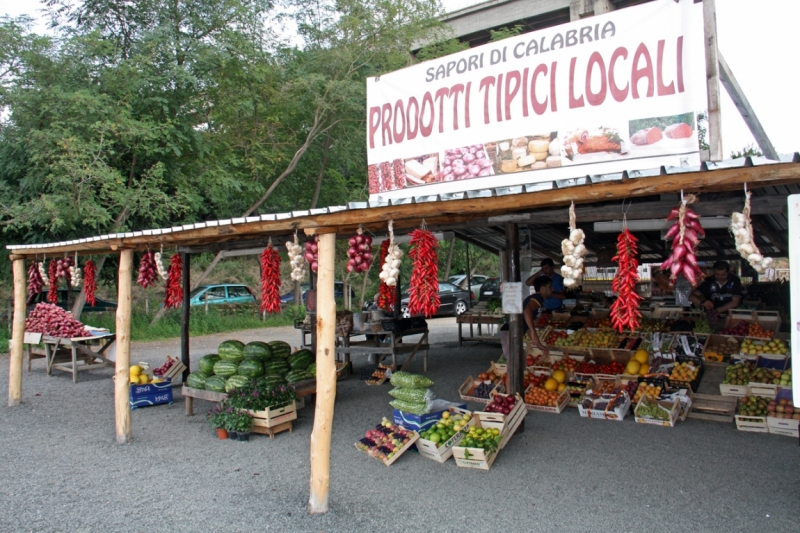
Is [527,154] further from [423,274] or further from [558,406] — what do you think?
[558,406]

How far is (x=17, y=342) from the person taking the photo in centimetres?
941

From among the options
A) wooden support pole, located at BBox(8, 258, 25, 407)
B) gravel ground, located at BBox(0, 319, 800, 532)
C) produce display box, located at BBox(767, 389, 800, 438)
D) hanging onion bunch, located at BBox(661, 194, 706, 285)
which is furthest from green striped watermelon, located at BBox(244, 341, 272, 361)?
produce display box, located at BBox(767, 389, 800, 438)

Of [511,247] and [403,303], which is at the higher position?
[511,247]

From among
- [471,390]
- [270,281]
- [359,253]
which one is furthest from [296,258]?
[471,390]

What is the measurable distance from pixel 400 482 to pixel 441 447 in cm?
69

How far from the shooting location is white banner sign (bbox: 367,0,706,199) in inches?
228

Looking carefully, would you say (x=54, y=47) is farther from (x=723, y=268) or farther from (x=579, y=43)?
(x=723, y=268)

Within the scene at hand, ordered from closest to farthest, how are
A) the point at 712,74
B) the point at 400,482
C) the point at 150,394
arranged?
1. the point at 400,482
2. the point at 712,74
3. the point at 150,394

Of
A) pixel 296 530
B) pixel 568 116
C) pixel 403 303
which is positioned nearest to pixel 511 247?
pixel 568 116

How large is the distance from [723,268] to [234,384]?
315 inches

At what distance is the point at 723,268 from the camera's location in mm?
9172

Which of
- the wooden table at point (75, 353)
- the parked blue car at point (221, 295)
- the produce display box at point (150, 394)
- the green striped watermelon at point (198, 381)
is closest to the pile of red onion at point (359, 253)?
the green striped watermelon at point (198, 381)

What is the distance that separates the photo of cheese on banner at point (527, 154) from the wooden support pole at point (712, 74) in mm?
1621

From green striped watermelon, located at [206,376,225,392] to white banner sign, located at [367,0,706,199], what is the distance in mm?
3586
